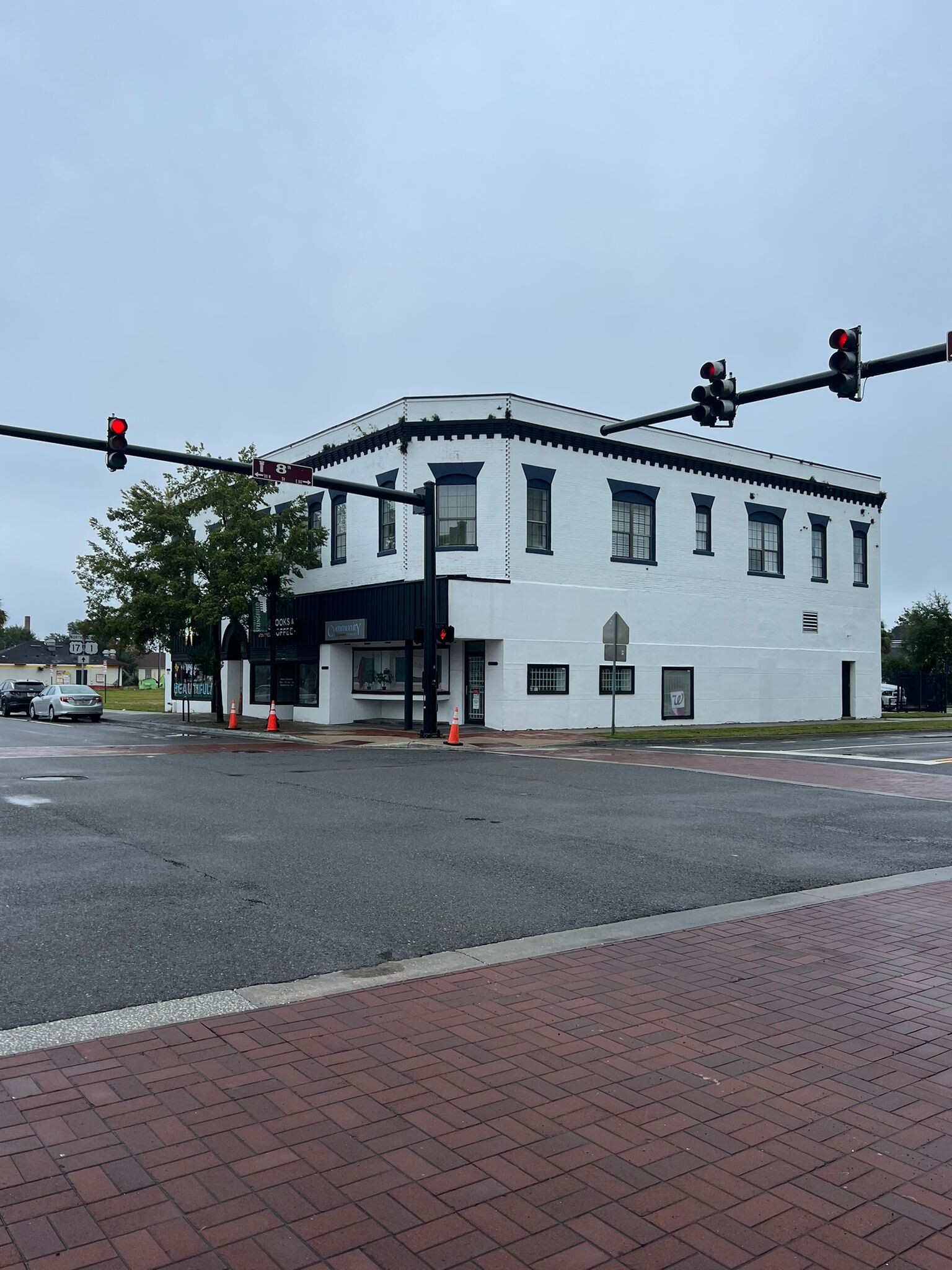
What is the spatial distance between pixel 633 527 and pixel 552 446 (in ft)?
14.6

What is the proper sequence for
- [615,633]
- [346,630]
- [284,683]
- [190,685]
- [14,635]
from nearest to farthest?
[615,633] → [346,630] → [284,683] → [190,685] → [14,635]

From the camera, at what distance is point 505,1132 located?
4.07m

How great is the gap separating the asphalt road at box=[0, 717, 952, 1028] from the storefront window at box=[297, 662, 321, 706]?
16466 millimetres

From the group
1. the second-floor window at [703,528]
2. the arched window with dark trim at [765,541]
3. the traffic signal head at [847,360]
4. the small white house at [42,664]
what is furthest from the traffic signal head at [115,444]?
the small white house at [42,664]

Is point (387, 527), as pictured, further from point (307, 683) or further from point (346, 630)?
point (307, 683)

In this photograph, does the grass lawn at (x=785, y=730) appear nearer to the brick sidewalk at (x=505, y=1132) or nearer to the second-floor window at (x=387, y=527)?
the second-floor window at (x=387, y=527)

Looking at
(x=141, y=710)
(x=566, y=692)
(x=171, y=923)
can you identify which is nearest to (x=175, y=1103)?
(x=171, y=923)

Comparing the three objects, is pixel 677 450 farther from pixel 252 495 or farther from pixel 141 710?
pixel 141 710

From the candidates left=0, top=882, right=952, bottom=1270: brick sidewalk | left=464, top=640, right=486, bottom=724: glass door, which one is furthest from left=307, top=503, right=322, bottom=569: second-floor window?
left=0, top=882, right=952, bottom=1270: brick sidewalk

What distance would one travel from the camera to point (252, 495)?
108 ft

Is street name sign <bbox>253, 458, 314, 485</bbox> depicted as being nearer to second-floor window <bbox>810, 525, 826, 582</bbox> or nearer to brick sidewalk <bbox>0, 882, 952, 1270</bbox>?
brick sidewalk <bbox>0, 882, 952, 1270</bbox>

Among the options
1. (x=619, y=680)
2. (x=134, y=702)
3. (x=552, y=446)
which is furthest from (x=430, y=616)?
(x=134, y=702)

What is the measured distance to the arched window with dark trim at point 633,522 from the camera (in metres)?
33.0

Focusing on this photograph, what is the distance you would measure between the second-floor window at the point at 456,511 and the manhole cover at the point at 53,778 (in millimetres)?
14815
